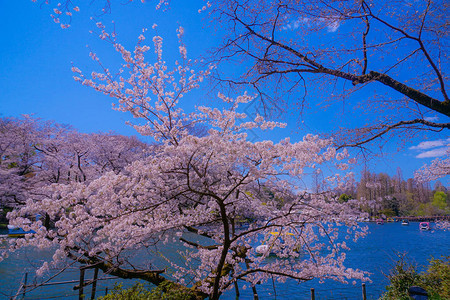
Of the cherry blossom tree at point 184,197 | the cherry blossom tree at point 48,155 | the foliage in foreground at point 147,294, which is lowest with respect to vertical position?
the foliage in foreground at point 147,294

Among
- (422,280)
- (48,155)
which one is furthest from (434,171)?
(48,155)

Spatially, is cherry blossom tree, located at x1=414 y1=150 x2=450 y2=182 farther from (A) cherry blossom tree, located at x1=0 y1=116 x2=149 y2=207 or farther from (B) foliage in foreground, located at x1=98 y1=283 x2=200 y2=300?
(A) cherry blossom tree, located at x1=0 y1=116 x2=149 y2=207

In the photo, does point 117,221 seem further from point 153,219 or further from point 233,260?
point 233,260

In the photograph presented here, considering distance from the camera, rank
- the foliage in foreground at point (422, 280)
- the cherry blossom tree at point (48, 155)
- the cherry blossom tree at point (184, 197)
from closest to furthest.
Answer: the cherry blossom tree at point (184, 197), the foliage in foreground at point (422, 280), the cherry blossom tree at point (48, 155)

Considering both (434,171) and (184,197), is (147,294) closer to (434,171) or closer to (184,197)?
(184,197)

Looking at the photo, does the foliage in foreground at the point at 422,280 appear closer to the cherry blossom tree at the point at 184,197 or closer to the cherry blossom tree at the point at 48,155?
the cherry blossom tree at the point at 184,197

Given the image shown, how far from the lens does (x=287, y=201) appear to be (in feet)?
13.8

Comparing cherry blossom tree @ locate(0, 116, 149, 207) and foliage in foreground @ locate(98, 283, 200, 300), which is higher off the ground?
cherry blossom tree @ locate(0, 116, 149, 207)

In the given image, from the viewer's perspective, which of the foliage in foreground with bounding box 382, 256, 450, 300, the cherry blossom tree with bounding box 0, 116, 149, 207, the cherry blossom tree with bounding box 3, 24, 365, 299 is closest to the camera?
the cherry blossom tree with bounding box 3, 24, 365, 299

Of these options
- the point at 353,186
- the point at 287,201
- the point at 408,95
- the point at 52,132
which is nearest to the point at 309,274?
the point at 287,201

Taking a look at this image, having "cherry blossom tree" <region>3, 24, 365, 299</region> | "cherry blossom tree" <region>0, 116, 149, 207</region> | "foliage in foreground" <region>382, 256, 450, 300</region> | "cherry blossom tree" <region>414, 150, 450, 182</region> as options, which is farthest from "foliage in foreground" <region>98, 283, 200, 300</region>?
"cherry blossom tree" <region>0, 116, 149, 207</region>

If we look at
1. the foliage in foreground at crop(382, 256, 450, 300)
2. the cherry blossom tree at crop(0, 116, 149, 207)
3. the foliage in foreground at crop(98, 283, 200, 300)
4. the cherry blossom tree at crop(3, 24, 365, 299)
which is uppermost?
the cherry blossom tree at crop(0, 116, 149, 207)

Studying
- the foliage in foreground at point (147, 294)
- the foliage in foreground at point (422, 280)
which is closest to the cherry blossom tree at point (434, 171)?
the foliage in foreground at point (422, 280)

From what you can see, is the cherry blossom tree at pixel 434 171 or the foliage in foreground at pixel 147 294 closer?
the foliage in foreground at pixel 147 294
